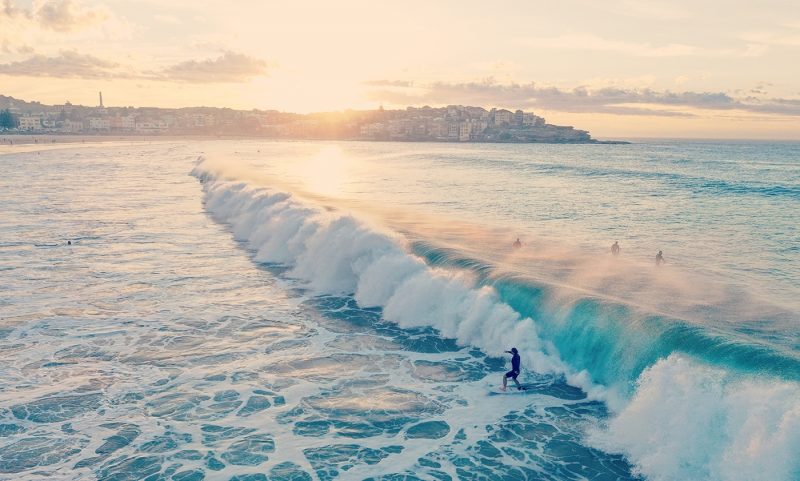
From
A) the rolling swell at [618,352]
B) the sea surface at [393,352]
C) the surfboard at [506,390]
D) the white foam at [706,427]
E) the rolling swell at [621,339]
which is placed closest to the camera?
the white foam at [706,427]

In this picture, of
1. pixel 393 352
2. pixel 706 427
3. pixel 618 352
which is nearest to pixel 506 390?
pixel 618 352

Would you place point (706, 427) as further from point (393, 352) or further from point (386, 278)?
point (386, 278)

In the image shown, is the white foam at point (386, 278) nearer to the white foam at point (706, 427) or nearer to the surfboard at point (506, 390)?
the surfboard at point (506, 390)

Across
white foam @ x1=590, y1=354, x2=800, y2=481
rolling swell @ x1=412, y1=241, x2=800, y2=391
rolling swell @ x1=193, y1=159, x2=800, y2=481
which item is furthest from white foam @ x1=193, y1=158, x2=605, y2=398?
white foam @ x1=590, y1=354, x2=800, y2=481

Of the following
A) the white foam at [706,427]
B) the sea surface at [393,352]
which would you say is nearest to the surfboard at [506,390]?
the sea surface at [393,352]

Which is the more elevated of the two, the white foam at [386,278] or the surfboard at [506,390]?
the white foam at [386,278]

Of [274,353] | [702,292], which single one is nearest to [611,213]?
[702,292]
